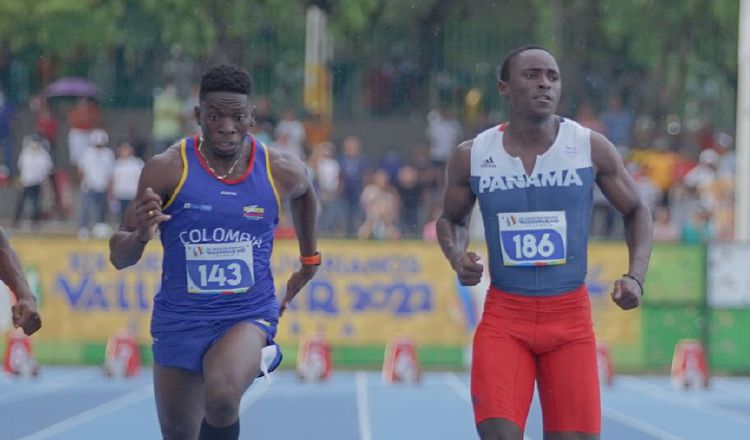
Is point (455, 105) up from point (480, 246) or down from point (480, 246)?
up

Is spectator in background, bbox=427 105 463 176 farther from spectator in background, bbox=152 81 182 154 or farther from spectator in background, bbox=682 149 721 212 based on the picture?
spectator in background, bbox=152 81 182 154

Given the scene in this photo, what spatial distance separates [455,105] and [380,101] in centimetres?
129

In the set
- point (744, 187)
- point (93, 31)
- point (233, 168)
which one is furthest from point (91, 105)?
point (233, 168)

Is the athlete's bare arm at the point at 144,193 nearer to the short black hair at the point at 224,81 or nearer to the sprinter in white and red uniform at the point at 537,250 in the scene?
the short black hair at the point at 224,81

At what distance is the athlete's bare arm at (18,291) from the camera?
6422 millimetres

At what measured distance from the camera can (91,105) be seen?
2345 centimetres

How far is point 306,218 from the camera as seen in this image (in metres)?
7.36

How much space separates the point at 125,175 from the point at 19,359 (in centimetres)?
480

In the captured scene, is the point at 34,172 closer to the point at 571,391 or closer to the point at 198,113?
the point at 198,113

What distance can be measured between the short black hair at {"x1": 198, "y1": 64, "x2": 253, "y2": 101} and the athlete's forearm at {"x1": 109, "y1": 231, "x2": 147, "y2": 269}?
671 millimetres

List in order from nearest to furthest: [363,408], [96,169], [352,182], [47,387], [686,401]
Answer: [363,408] < [686,401] < [47,387] < [96,169] < [352,182]

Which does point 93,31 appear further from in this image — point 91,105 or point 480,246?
point 480,246

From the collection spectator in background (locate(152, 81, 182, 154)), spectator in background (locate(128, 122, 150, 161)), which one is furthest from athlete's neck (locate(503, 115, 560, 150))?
spectator in background (locate(128, 122, 150, 161))

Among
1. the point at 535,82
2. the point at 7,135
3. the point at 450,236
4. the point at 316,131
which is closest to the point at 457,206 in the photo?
the point at 450,236
